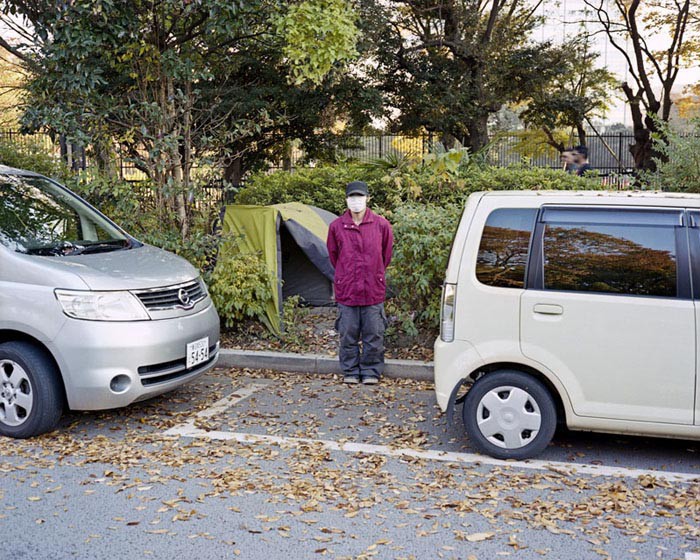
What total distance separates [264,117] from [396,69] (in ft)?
35.0

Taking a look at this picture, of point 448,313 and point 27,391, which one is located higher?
point 448,313

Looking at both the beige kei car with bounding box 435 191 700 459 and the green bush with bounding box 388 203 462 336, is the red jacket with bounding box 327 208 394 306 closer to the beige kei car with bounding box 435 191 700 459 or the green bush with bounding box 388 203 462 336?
the green bush with bounding box 388 203 462 336

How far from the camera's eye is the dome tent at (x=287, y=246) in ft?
27.4

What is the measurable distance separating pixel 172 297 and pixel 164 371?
1.85 feet

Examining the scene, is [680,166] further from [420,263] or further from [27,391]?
[27,391]

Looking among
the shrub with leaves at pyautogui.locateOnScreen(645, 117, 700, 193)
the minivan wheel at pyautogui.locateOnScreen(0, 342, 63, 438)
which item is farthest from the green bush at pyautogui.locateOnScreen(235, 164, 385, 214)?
the minivan wheel at pyautogui.locateOnScreen(0, 342, 63, 438)

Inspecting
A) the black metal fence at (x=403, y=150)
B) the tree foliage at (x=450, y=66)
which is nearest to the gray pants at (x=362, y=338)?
the black metal fence at (x=403, y=150)

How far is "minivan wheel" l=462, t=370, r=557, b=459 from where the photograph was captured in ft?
16.1

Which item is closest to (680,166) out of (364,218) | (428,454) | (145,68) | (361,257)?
(364,218)

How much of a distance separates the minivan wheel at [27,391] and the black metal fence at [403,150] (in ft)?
12.2

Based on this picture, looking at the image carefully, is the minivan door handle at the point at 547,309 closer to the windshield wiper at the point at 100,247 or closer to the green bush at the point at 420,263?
the green bush at the point at 420,263

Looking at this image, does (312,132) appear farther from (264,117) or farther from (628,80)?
(628,80)

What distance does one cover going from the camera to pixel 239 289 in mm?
7926

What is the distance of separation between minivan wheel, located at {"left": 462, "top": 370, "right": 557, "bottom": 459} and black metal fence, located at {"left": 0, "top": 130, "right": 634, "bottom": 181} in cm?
501
